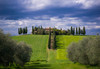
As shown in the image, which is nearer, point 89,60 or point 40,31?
point 89,60

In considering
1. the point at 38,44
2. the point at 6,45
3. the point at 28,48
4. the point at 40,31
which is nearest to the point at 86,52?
the point at 28,48

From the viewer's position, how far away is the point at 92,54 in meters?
43.3

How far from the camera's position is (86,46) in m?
46.4

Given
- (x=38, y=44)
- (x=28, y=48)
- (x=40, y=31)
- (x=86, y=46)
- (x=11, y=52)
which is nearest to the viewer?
(x=11, y=52)

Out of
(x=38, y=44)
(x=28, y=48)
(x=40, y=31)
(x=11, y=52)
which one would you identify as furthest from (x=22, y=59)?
(x=40, y=31)

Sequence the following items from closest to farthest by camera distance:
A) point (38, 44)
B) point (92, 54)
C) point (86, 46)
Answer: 1. point (92, 54)
2. point (86, 46)
3. point (38, 44)

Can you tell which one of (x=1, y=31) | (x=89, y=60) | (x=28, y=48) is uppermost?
(x=1, y=31)

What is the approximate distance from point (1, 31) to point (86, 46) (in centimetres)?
2719

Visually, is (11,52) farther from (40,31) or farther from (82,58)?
(40,31)

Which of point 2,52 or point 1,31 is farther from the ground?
point 1,31

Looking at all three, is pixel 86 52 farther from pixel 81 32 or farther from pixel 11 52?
Result: pixel 81 32

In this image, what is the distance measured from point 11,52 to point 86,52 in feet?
78.6

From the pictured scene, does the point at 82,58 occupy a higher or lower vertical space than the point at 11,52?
lower

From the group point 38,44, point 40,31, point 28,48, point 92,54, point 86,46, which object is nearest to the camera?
point 92,54
